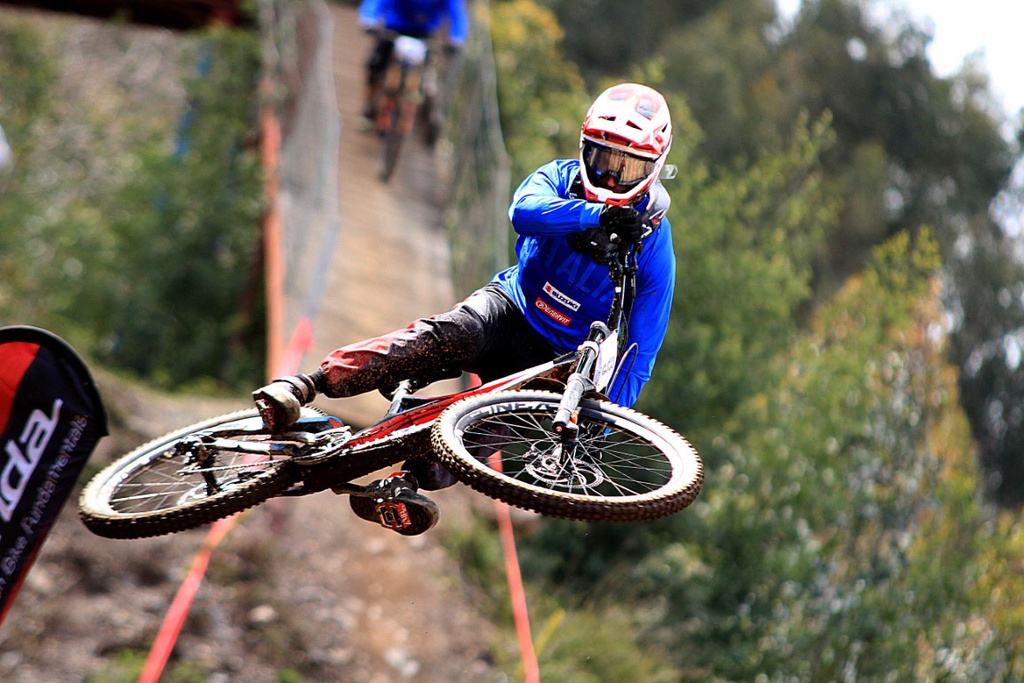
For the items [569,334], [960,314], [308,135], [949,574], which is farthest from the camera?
[960,314]

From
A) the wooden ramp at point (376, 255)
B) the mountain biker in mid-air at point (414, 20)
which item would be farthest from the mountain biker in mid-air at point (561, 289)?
the mountain biker in mid-air at point (414, 20)

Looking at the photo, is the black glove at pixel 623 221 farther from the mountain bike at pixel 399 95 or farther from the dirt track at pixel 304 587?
the mountain bike at pixel 399 95

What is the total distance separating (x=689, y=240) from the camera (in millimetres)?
14430

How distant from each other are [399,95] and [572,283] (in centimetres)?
861

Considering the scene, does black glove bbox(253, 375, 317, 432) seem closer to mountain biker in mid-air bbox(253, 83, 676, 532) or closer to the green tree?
mountain biker in mid-air bbox(253, 83, 676, 532)

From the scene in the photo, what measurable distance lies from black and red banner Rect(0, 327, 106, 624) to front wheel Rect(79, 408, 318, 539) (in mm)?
708

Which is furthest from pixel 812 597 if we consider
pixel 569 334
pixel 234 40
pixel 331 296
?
pixel 234 40

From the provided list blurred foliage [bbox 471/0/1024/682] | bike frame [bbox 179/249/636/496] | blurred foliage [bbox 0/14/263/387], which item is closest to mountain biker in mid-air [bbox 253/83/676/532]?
bike frame [bbox 179/249/636/496]

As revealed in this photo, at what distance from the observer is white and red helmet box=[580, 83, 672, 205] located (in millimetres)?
4359

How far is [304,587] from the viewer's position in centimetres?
1072

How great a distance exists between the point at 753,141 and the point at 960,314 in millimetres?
6264

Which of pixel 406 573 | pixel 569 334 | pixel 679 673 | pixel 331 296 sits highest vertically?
pixel 569 334

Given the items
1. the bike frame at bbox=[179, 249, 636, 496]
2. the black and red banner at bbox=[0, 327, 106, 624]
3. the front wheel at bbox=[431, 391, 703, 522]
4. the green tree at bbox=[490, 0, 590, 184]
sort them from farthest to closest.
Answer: the green tree at bbox=[490, 0, 590, 184] → the black and red banner at bbox=[0, 327, 106, 624] → the bike frame at bbox=[179, 249, 636, 496] → the front wheel at bbox=[431, 391, 703, 522]

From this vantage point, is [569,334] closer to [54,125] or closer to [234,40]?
[234,40]
